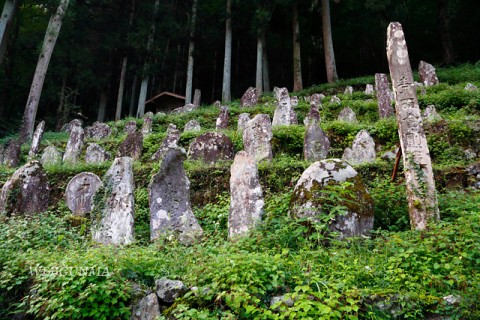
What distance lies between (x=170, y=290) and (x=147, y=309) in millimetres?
266

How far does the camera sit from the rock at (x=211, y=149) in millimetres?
9133

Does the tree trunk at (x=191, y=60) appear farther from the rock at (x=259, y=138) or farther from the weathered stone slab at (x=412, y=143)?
the weathered stone slab at (x=412, y=143)

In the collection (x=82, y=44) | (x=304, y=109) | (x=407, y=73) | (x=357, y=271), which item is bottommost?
(x=357, y=271)

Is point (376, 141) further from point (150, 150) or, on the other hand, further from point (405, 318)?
point (405, 318)

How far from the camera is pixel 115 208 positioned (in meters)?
6.22

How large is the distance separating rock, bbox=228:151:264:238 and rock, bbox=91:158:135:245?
4.92 feet

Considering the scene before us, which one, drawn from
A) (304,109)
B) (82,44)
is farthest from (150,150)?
(82,44)

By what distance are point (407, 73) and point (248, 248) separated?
3420 mm

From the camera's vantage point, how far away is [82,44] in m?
24.5

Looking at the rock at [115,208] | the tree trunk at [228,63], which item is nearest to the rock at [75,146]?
the rock at [115,208]

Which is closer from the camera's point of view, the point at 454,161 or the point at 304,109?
the point at 454,161

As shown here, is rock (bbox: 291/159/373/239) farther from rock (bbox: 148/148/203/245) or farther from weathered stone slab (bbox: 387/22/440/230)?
rock (bbox: 148/148/203/245)

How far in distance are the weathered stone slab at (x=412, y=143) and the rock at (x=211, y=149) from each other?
13.3 ft

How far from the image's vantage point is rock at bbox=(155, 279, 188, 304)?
3941 mm
